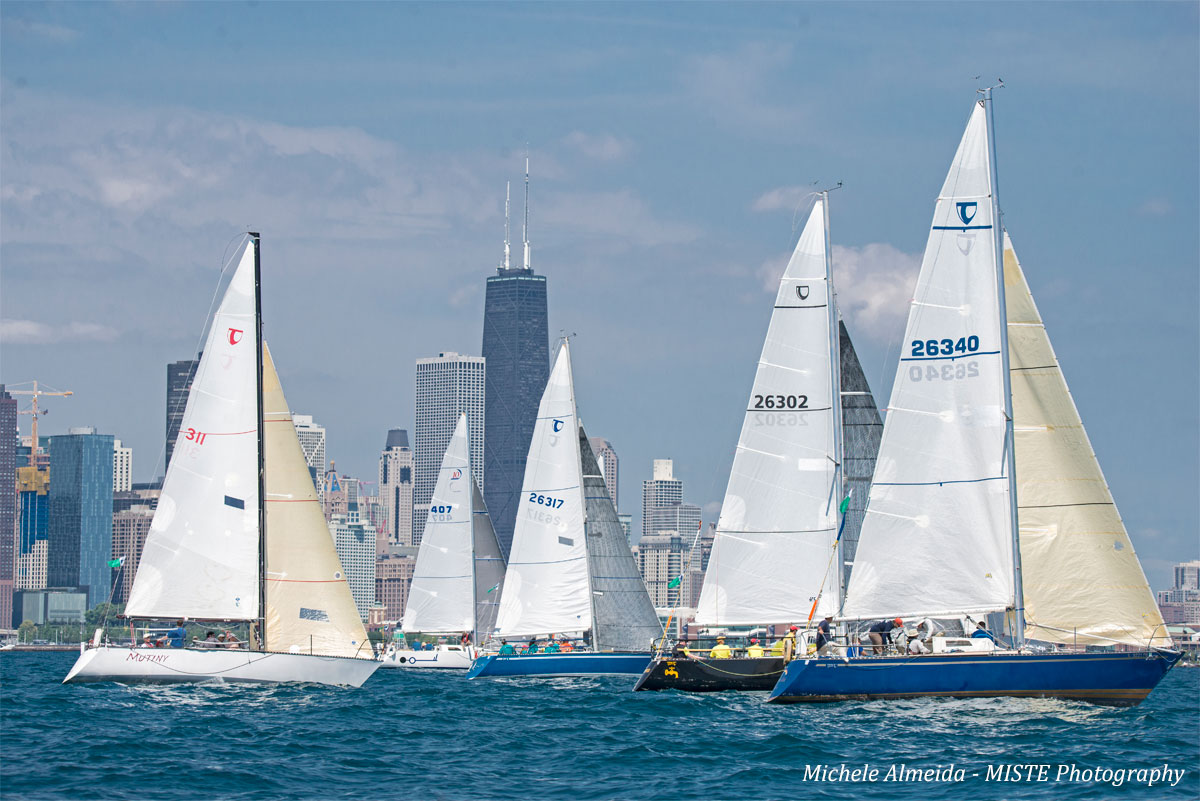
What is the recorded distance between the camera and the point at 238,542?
42.0 metres

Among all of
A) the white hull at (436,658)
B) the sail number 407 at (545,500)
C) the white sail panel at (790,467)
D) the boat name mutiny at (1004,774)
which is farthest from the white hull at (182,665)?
the white hull at (436,658)

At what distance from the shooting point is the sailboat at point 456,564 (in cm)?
6981

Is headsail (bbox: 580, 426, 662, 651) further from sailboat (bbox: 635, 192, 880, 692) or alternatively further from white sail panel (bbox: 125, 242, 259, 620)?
white sail panel (bbox: 125, 242, 259, 620)

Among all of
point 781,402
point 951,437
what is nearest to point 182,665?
point 781,402

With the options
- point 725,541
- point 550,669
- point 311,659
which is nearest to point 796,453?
point 725,541

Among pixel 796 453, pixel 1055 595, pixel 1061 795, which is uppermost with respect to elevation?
pixel 796 453

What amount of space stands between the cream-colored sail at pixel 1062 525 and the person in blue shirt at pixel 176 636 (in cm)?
2082

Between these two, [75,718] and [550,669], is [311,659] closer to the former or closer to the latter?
[75,718]

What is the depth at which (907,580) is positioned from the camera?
3528 cm

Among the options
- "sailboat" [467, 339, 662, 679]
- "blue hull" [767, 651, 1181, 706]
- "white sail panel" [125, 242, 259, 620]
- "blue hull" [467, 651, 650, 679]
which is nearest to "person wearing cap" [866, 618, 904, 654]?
"blue hull" [767, 651, 1181, 706]

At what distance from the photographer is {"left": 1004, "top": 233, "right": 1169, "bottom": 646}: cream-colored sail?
111 feet

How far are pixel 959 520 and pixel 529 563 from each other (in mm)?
24119

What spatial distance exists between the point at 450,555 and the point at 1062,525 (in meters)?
39.5

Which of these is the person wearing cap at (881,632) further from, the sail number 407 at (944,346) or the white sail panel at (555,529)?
the white sail panel at (555,529)
